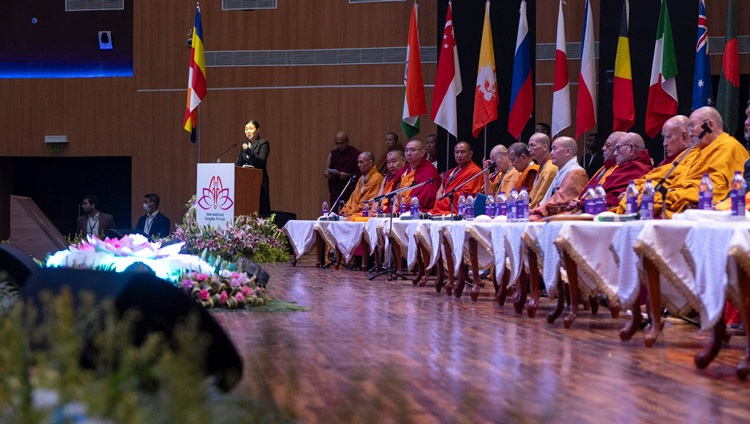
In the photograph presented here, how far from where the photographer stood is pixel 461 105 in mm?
11797

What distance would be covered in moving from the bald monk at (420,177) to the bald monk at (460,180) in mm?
270

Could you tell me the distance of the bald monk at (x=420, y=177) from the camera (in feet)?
32.7

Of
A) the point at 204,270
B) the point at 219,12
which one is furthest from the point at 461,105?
the point at 204,270

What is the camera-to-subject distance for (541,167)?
7.64 meters

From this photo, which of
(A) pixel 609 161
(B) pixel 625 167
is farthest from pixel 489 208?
(B) pixel 625 167

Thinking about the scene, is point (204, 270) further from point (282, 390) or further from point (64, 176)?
point (64, 176)

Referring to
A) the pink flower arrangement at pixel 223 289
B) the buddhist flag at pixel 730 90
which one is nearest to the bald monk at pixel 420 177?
the buddhist flag at pixel 730 90

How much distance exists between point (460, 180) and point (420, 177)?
2.45 feet

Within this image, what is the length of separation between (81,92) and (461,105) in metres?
5.92

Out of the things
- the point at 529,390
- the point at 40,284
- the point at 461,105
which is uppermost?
the point at 461,105

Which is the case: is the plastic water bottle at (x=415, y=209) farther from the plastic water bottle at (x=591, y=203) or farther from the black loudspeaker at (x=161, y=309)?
the black loudspeaker at (x=161, y=309)

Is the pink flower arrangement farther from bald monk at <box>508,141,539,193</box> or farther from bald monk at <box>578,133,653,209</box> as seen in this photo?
bald monk at <box>508,141,539,193</box>

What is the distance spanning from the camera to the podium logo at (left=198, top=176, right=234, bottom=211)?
998 centimetres

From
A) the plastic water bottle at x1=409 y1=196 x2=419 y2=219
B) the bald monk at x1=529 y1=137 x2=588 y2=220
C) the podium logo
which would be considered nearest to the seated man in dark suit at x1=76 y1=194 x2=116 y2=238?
the podium logo
